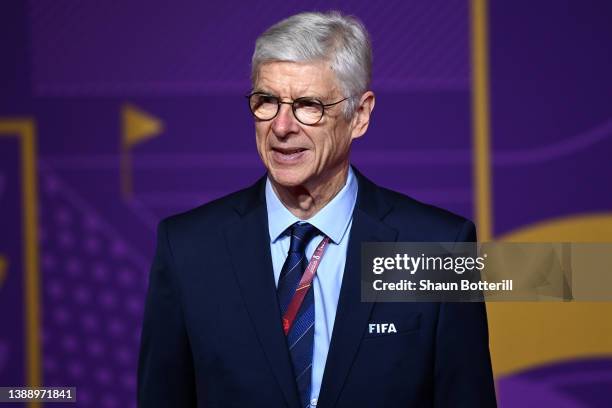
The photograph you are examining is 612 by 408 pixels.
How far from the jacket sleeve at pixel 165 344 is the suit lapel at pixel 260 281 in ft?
0.45

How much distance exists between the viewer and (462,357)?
6.60ft

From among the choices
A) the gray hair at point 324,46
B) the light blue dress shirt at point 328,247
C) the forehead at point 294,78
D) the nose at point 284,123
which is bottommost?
the light blue dress shirt at point 328,247

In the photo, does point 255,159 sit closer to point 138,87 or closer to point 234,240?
point 138,87

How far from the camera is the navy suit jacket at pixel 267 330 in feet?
6.36

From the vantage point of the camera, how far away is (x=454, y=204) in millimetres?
3307

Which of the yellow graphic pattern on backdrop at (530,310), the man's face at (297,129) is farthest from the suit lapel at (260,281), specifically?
the yellow graphic pattern on backdrop at (530,310)

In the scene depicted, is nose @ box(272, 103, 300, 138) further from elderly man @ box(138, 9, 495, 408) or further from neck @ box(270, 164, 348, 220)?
neck @ box(270, 164, 348, 220)

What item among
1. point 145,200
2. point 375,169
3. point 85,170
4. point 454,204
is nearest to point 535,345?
point 454,204

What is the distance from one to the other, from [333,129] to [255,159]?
133 centimetres

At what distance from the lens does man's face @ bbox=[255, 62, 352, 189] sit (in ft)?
6.33

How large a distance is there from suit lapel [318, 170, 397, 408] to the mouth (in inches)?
7.4

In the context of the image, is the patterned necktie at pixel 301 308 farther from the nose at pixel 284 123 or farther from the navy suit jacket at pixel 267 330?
the nose at pixel 284 123
